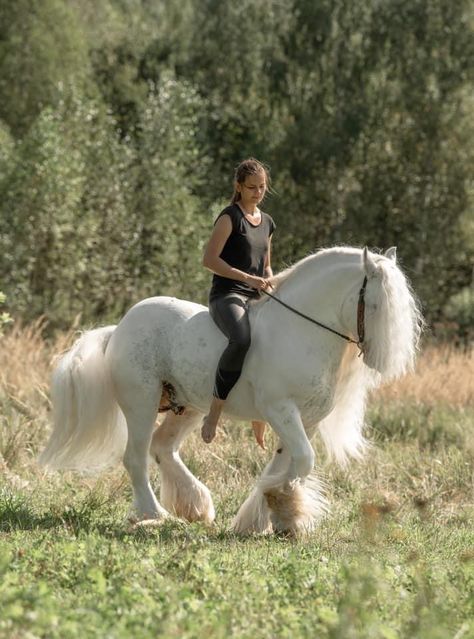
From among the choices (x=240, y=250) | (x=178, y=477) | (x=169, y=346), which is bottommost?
(x=178, y=477)

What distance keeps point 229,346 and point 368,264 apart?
108cm

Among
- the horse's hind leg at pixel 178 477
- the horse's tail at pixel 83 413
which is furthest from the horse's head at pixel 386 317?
the horse's tail at pixel 83 413

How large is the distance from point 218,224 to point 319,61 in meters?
25.2

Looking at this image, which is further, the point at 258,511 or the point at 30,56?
the point at 30,56

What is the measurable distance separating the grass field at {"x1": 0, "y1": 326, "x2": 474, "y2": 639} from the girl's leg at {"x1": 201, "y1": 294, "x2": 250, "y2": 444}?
82cm

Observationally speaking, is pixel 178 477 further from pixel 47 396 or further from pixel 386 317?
pixel 47 396

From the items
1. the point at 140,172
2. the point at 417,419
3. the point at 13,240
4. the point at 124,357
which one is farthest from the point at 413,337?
the point at 140,172

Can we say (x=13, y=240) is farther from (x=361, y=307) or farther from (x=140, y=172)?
(x=361, y=307)

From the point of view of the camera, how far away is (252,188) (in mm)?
7805

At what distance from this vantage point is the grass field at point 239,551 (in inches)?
184

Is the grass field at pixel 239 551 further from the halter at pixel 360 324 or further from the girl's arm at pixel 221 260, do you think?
the girl's arm at pixel 221 260

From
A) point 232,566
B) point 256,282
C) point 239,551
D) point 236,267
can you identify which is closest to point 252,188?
point 236,267

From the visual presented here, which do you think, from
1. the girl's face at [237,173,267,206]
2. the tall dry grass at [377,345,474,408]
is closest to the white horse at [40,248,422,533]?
the girl's face at [237,173,267,206]

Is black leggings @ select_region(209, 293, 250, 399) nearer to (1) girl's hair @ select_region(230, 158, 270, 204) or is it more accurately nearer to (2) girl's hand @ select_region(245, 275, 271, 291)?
(2) girl's hand @ select_region(245, 275, 271, 291)
